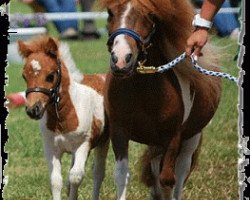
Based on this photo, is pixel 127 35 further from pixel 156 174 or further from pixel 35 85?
pixel 156 174

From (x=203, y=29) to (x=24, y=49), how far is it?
5.30 ft

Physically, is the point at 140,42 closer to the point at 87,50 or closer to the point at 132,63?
the point at 132,63

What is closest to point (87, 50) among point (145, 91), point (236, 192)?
point (236, 192)

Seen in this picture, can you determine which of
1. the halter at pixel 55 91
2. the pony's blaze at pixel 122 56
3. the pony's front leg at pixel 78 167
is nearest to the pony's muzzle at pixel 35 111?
the halter at pixel 55 91

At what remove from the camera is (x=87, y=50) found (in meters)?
16.6

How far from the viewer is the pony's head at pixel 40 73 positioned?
5473mm

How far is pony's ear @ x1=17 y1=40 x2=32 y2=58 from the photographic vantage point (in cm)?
568

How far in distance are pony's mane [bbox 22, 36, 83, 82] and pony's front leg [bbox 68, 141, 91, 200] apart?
0.54 metres

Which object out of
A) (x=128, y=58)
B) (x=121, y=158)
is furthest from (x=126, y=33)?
(x=121, y=158)

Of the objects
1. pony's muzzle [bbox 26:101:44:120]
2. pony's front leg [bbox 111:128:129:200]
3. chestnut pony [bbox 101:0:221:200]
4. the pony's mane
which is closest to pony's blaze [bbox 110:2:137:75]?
chestnut pony [bbox 101:0:221:200]

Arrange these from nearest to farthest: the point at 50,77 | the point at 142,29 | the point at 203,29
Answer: the point at 203,29 → the point at 142,29 → the point at 50,77

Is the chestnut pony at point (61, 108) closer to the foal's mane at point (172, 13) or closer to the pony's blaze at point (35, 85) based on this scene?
the pony's blaze at point (35, 85)

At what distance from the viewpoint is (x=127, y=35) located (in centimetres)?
471

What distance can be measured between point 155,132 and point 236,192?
1.39 m
